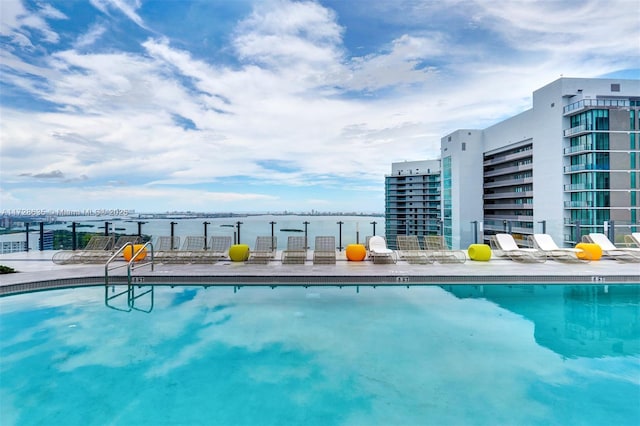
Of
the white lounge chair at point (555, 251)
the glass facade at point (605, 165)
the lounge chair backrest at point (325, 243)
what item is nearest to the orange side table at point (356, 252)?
the lounge chair backrest at point (325, 243)

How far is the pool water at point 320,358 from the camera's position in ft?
10.5

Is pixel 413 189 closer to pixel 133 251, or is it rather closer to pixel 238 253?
pixel 238 253

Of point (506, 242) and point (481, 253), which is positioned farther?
point (506, 242)

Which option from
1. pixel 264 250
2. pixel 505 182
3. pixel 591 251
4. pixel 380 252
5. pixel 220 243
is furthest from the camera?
pixel 505 182

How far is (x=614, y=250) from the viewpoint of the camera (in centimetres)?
933

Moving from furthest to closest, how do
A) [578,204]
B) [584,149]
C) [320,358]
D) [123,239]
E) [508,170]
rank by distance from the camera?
1. [508,170]
2. [578,204]
3. [584,149]
4. [123,239]
5. [320,358]

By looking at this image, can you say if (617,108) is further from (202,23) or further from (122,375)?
(122,375)

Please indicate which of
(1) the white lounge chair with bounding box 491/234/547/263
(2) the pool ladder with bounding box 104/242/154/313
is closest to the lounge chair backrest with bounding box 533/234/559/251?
(1) the white lounge chair with bounding box 491/234/547/263

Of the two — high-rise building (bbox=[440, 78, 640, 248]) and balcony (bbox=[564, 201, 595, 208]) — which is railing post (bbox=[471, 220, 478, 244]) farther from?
balcony (bbox=[564, 201, 595, 208])

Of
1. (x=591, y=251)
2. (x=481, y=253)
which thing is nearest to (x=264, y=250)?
(x=481, y=253)

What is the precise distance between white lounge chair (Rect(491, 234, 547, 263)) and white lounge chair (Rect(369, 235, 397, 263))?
10.4 ft

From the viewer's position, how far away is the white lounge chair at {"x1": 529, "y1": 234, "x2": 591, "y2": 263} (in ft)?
29.7

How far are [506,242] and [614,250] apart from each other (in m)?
2.94

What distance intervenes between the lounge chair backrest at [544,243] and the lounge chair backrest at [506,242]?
0.58 meters
